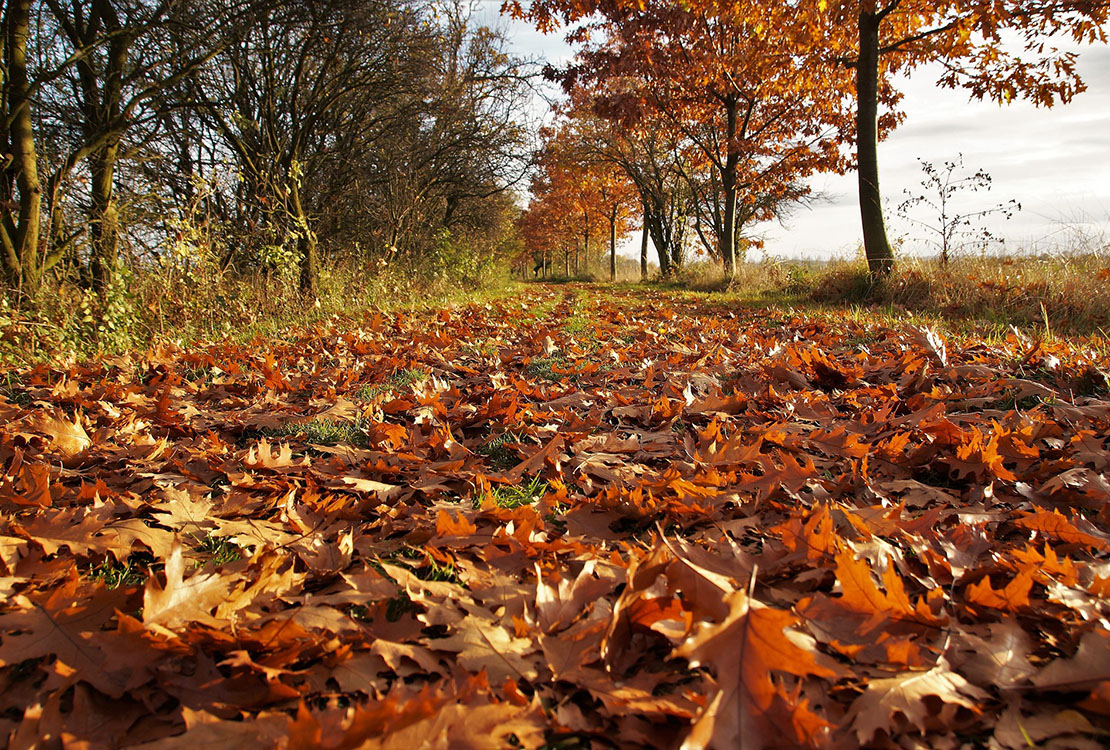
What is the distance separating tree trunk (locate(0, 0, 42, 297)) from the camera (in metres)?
4.81

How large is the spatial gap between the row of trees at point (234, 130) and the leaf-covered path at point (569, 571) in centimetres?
359

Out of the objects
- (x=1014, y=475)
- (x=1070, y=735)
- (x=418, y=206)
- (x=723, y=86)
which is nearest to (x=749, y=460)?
(x=1014, y=475)

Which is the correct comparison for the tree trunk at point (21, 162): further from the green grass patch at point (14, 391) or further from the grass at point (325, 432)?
the grass at point (325, 432)

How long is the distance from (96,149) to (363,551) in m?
6.56

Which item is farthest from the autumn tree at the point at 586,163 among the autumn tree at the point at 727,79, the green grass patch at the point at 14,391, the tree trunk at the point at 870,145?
the green grass patch at the point at 14,391

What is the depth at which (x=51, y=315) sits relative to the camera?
15.4 feet

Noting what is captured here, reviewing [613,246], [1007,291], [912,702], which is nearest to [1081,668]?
[912,702]

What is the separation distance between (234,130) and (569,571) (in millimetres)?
9402

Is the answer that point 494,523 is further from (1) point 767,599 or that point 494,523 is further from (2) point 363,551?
(1) point 767,599

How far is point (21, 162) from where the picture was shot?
4977 millimetres

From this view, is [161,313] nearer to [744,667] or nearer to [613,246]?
[744,667]

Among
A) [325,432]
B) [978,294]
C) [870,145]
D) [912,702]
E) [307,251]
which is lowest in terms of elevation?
[912,702]

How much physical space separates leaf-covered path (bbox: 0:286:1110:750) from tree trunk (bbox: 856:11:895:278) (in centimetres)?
630

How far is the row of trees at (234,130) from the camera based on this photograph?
528 centimetres
